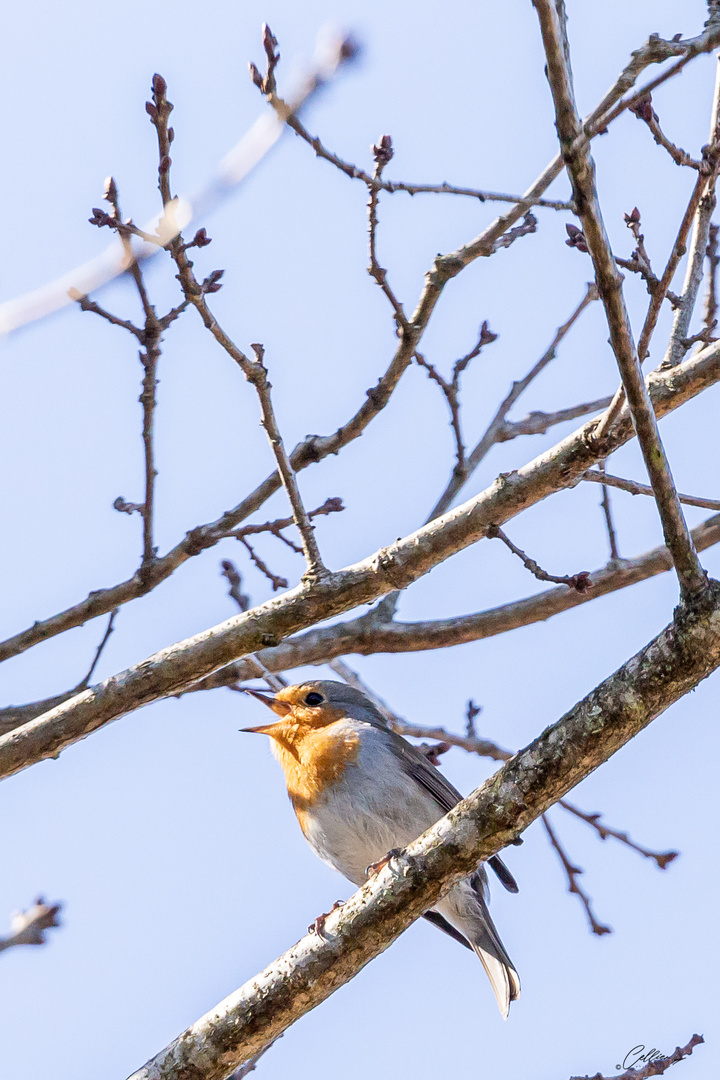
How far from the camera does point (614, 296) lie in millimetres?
3199

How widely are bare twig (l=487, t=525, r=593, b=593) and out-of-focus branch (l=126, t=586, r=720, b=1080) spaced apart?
2.70ft

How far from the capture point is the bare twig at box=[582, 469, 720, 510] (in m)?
4.38

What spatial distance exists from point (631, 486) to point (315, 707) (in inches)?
125

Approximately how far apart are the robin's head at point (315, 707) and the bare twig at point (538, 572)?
2.59 meters

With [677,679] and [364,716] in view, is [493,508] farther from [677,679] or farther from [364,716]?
[364,716]

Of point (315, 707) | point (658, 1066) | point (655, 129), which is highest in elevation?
point (315, 707)

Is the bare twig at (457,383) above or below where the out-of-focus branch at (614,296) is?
above

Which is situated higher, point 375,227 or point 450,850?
point 375,227

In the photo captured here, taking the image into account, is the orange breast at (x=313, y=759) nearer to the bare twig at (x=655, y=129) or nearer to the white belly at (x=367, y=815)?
the white belly at (x=367, y=815)

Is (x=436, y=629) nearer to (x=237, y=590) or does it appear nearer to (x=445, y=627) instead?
(x=445, y=627)

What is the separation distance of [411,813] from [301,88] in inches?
179

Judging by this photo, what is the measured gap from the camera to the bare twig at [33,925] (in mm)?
2170

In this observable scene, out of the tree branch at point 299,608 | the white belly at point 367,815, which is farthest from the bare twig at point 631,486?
the white belly at point 367,815

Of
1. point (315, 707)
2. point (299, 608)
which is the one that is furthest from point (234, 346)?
point (315, 707)
